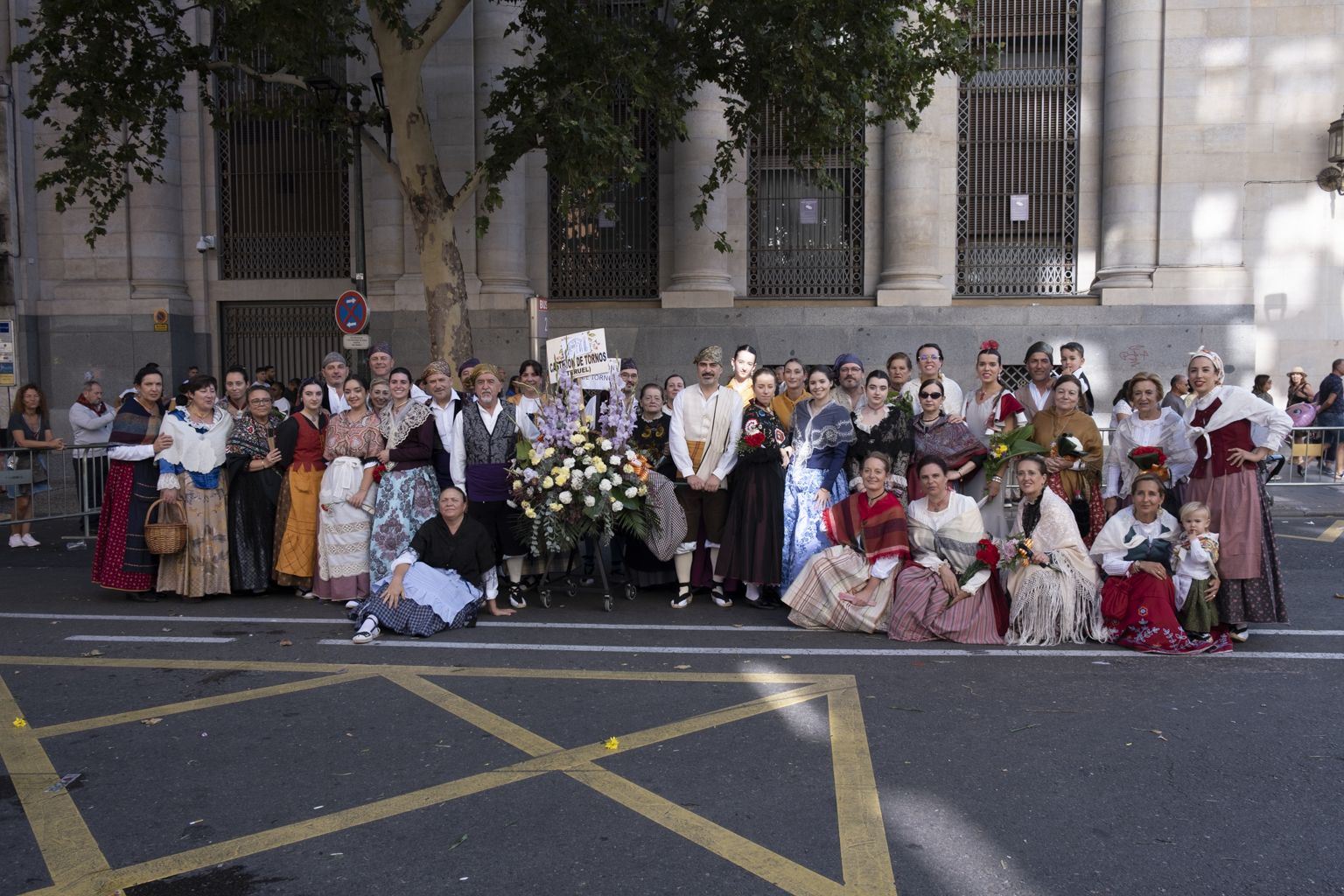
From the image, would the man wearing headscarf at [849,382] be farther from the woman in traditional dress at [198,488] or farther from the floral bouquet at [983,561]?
the woman in traditional dress at [198,488]

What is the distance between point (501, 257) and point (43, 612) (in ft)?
34.2

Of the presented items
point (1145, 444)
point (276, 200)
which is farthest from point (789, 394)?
point (276, 200)

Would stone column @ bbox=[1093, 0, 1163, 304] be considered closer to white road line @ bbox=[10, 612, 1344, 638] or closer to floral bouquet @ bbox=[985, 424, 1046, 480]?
floral bouquet @ bbox=[985, 424, 1046, 480]

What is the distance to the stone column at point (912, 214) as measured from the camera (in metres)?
17.1

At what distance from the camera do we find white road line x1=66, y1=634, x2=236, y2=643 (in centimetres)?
746

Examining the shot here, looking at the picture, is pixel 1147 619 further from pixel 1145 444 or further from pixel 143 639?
pixel 143 639

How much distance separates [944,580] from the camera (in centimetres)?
732

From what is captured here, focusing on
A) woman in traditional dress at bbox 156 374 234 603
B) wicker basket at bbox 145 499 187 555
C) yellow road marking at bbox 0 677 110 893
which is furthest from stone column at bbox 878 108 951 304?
yellow road marking at bbox 0 677 110 893

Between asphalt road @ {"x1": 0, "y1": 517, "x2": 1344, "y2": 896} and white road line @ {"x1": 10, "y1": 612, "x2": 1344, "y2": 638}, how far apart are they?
115mm

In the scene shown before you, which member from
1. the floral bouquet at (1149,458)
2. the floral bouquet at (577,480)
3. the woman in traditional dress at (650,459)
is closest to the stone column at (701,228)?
the woman in traditional dress at (650,459)

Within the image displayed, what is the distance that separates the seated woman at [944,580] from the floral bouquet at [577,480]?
2.11 m

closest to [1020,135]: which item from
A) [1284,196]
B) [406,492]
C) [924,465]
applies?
[1284,196]

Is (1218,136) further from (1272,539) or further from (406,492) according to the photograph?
(406,492)

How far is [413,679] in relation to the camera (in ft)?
20.9
